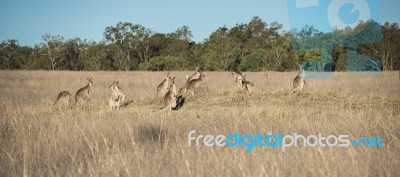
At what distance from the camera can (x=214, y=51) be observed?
55.3 metres

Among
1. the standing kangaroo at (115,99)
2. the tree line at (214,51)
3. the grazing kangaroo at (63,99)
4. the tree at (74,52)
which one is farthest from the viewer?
the tree at (74,52)

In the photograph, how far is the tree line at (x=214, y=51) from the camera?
46.8m

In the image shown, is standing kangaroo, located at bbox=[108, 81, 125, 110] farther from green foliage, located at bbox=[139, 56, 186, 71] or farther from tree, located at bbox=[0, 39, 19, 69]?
tree, located at bbox=[0, 39, 19, 69]

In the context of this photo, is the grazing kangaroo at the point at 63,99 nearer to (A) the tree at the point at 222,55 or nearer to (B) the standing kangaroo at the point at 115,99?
(B) the standing kangaroo at the point at 115,99

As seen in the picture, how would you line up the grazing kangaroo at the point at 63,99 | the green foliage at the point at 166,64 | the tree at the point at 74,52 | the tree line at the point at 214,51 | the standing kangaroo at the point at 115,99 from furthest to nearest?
the tree at the point at 74,52 → the green foliage at the point at 166,64 → the tree line at the point at 214,51 → the grazing kangaroo at the point at 63,99 → the standing kangaroo at the point at 115,99

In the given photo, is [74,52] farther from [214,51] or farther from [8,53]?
[214,51]

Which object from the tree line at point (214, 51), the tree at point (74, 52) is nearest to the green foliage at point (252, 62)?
the tree line at point (214, 51)

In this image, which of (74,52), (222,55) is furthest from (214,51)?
(74,52)

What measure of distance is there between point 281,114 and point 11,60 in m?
82.6

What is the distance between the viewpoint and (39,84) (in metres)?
21.9

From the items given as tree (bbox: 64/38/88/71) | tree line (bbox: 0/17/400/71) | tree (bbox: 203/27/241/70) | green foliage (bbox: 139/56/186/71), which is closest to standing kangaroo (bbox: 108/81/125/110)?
tree line (bbox: 0/17/400/71)

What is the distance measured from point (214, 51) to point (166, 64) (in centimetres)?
887

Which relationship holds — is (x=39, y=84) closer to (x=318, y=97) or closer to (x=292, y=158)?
(x=318, y=97)

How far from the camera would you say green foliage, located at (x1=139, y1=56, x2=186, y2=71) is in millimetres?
57459
